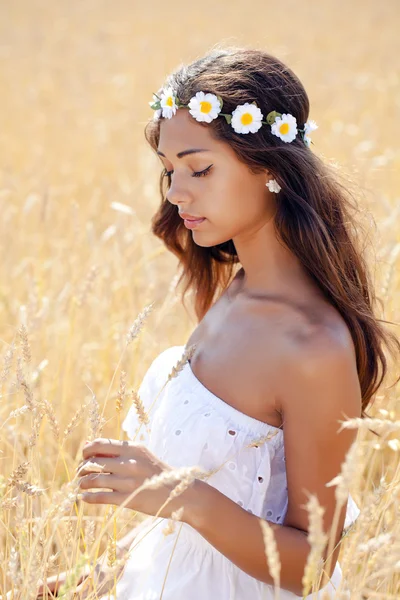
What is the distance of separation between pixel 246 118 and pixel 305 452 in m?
0.80

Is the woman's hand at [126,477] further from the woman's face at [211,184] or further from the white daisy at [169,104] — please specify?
the white daisy at [169,104]

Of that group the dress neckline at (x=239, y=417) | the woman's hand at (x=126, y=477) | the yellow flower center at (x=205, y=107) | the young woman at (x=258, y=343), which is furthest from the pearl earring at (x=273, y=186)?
the woman's hand at (x=126, y=477)

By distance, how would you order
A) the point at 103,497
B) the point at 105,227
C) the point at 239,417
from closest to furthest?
1. the point at 103,497
2. the point at 239,417
3. the point at 105,227

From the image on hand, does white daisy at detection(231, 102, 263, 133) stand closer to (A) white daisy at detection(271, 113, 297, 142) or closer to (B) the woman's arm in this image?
(A) white daisy at detection(271, 113, 297, 142)

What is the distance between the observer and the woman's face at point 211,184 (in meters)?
1.82

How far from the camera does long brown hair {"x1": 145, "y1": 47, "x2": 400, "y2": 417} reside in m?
1.84

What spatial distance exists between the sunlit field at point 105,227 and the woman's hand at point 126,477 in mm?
58

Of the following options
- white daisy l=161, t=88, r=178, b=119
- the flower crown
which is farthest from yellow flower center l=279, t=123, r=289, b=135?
white daisy l=161, t=88, r=178, b=119

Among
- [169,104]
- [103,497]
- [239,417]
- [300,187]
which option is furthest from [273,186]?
[103,497]

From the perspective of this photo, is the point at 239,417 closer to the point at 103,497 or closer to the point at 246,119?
the point at 103,497

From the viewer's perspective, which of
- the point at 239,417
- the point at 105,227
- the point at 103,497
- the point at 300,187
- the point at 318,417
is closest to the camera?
the point at 103,497

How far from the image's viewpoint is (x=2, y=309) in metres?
3.21

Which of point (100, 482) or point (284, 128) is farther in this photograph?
point (284, 128)

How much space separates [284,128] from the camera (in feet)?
6.10
